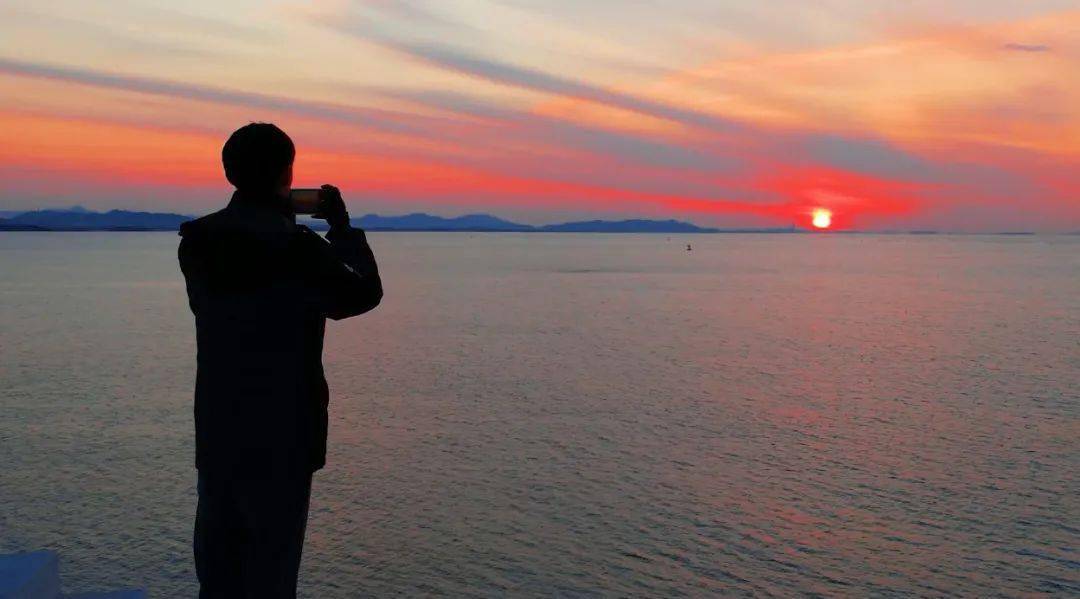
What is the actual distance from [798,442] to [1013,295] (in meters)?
59.0

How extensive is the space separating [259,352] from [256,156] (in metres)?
0.77

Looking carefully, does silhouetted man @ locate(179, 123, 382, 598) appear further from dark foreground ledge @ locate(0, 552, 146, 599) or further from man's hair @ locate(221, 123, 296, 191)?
dark foreground ledge @ locate(0, 552, 146, 599)

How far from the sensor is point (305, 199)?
388cm

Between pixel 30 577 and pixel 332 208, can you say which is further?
pixel 30 577

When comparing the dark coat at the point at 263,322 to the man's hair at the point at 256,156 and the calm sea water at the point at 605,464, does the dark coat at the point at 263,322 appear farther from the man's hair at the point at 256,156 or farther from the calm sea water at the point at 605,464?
the calm sea water at the point at 605,464

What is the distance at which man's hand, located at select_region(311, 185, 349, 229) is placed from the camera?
388 cm

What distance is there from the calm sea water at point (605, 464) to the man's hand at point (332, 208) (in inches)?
332

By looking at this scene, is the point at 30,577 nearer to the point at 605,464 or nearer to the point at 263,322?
the point at 263,322

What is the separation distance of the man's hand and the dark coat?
0.18m

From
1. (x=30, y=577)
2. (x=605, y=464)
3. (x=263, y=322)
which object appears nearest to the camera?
(x=263, y=322)

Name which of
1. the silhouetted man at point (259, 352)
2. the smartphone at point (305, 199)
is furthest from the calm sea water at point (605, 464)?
the smartphone at point (305, 199)

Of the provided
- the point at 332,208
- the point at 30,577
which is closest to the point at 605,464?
the point at 30,577

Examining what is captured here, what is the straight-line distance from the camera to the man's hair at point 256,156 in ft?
12.1

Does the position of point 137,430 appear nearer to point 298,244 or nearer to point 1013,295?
point 298,244
